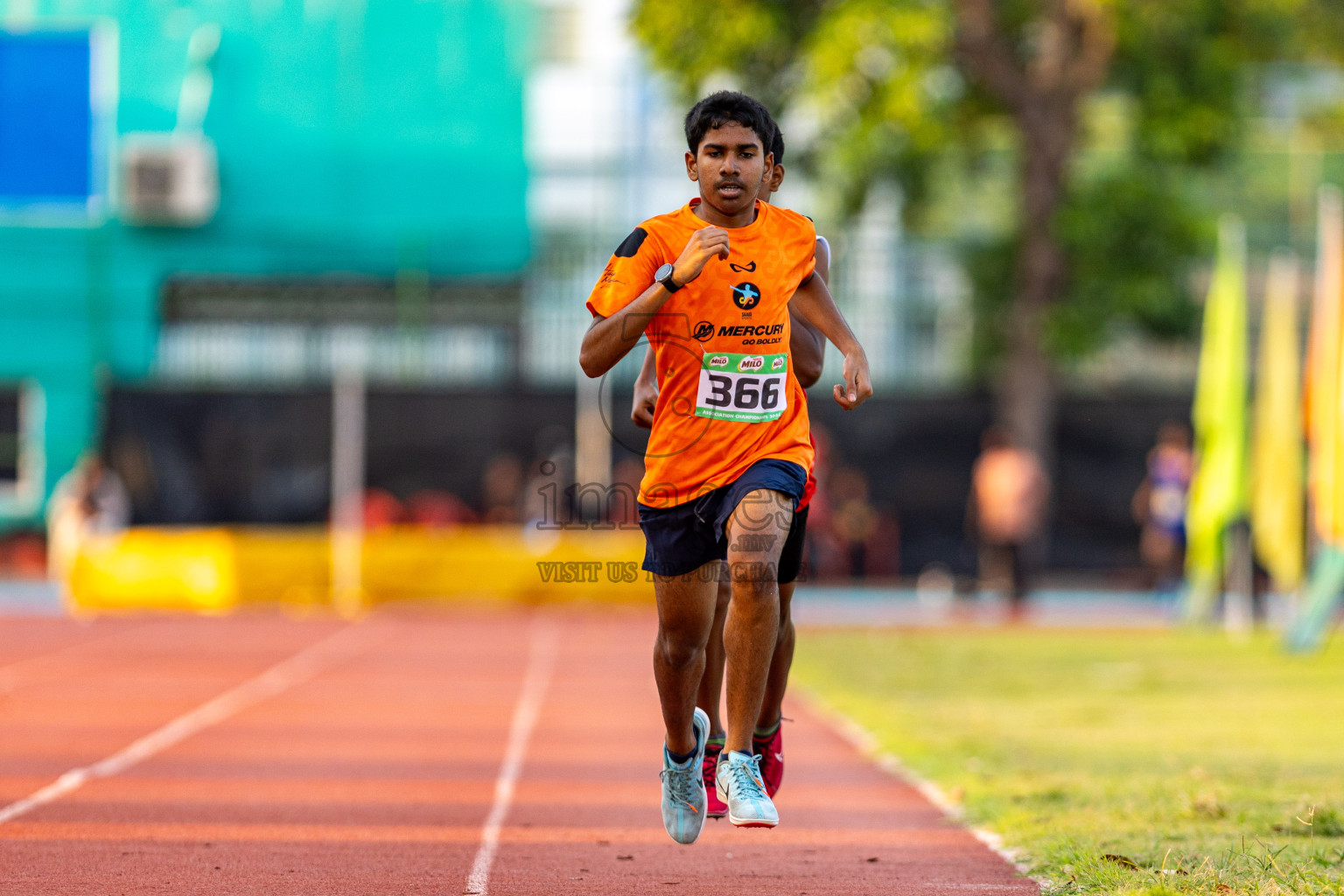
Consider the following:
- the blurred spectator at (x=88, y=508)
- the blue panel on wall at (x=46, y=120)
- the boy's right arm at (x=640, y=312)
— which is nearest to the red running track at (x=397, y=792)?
the boy's right arm at (x=640, y=312)

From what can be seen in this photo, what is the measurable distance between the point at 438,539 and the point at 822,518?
15.7 ft

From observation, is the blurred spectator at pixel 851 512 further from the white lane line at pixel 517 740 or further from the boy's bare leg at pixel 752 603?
the boy's bare leg at pixel 752 603

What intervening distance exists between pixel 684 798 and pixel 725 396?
3.99ft

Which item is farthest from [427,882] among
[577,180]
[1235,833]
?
[577,180]

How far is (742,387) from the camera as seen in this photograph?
5.39 metres

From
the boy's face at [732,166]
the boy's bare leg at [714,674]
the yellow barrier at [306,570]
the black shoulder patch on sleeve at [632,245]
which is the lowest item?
the yellow barrier at [306,570]

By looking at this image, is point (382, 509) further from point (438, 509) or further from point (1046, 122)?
point (1046, 122)

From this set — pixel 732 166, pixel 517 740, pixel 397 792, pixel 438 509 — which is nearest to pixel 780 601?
pixel 732 166

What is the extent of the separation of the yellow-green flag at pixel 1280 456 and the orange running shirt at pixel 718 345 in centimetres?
1260

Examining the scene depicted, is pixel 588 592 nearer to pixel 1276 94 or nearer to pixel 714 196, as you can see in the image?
pixel 714 196

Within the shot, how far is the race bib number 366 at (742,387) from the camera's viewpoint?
5367 mm

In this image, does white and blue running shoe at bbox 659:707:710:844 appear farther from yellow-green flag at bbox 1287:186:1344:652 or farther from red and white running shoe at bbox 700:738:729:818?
yellow-green flag at bbox 1287:186:1344:652

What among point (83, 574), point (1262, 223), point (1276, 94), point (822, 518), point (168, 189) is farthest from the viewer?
point (1276, 94)

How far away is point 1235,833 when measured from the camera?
6445 mm
